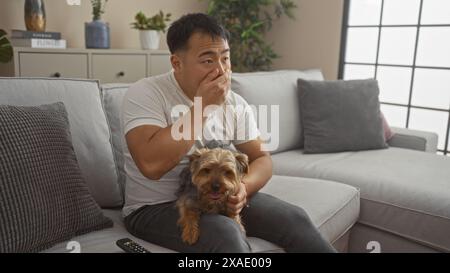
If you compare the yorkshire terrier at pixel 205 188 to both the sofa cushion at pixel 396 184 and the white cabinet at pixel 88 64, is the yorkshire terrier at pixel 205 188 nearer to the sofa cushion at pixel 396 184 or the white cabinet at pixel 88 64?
the sofa cushion at pixel 396 184

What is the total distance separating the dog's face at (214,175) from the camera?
1.21m

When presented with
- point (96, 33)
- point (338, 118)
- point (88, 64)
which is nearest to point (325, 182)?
point (338, 118)

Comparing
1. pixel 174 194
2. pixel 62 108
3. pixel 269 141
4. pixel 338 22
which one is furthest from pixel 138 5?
pixel 174 194

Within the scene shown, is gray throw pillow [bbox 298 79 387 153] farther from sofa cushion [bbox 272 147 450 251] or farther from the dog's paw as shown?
the dog's paw

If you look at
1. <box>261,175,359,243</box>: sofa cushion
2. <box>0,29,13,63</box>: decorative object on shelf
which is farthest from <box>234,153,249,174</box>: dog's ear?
<box>0,29,13,63</box>: decorative object on shelf

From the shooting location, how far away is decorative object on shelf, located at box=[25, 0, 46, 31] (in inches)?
110

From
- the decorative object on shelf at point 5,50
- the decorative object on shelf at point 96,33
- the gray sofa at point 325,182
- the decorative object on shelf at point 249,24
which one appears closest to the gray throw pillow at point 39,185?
the gray sofa at point 325,182

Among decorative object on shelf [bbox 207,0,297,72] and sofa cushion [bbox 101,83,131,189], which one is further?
decorative object on shelf [bbox 207,0,297,72]

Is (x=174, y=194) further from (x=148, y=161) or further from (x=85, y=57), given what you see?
(x=85, y=57)

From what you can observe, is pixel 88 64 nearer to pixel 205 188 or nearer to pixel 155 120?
pixel 155 120

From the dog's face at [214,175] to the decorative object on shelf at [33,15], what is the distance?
7.23ft

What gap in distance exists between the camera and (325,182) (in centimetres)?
189

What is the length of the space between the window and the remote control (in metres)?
2.96

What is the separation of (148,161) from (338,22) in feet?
9.82
